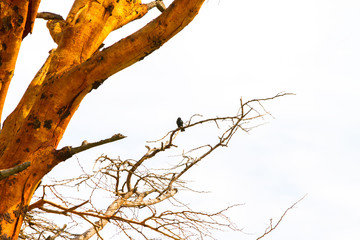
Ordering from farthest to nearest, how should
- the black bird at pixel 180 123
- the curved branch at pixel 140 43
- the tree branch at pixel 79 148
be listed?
the black bird at pixel 180 123
the curved branch at pixel 140 43
the tree branch at pixel 79 148

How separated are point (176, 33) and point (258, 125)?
4.40 feet

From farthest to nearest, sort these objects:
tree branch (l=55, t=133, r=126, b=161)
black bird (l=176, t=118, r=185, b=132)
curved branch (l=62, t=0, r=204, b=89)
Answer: black bird (l=176, t=118, r=185, b=132), curved branch (l=62, t=0, r=204, b=89), tree branch (l=55, t=133, r=126, b=161)

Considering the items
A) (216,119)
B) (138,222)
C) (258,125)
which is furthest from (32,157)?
(258,125)

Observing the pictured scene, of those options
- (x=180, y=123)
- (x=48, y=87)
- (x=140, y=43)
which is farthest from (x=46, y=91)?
(x=180, y=123)

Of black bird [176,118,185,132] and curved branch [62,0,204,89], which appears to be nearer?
curved branch [62,0,204,89]

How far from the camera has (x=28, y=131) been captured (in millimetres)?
2795

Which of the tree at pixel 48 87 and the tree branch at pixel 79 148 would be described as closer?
the tree branch at pixel 79 148

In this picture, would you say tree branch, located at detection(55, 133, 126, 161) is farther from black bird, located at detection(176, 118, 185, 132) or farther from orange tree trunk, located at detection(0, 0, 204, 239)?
black bird, located at detection(176, 118, 185, 132)

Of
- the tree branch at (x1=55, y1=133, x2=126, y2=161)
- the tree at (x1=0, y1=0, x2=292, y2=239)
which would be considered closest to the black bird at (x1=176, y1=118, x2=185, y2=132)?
the tree at (x1=0, y1=0, x2=292, y2=239)

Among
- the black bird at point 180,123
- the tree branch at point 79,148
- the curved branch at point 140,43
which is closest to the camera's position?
the tree branch at point 79,148

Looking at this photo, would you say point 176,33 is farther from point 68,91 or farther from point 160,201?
point 160,201

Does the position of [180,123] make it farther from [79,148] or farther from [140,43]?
[79,148]

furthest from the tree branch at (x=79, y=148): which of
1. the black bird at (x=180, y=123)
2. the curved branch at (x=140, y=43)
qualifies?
the black bird at (x=180, y=123)

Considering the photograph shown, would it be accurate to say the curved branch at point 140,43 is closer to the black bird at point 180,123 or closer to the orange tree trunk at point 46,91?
the orange tree trunk at point 46,91
